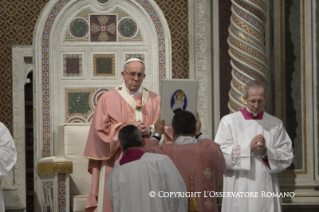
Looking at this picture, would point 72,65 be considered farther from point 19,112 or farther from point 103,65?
point 19,112

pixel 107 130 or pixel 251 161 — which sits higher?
pixel 107 130

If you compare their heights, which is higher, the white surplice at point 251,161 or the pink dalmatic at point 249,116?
the pink dalmatic at point 249,116

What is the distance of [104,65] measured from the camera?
1029 cm

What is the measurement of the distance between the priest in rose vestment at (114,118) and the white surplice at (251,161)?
2.22 ft

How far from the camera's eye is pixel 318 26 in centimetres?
1016

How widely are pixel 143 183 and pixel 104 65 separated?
4519 millimetres

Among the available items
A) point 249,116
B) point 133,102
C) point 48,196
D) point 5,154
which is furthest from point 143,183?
point 48,196

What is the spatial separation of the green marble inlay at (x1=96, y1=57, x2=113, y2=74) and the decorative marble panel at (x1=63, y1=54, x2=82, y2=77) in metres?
0.24

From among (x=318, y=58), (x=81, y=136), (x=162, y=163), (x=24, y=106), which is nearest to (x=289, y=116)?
(x=318, y=58)

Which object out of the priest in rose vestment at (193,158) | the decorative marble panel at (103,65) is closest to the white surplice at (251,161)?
the priest in rose vestment at (193,158)

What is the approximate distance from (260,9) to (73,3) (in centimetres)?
249

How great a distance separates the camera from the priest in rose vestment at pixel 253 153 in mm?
7832

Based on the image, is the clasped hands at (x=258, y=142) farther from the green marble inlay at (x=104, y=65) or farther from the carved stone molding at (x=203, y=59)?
the green marble inlay at (x=104, y=65)

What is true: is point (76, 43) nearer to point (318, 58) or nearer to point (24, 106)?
point (24, 106)
